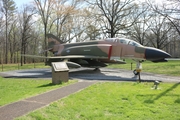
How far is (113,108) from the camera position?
506 centimetres

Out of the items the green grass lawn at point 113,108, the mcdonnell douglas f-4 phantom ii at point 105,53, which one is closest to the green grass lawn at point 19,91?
the green grass lawn at point 113,108

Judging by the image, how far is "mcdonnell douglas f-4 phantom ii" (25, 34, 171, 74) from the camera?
12.4 m

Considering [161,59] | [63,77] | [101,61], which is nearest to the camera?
[63,77]

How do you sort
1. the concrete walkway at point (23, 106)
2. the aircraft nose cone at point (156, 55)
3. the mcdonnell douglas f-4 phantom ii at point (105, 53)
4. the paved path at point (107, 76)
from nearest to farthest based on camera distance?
the concrete walkway at point (23, 106) → the paved path at point (107, 76) → the aircraft nose cone at point (156, 55) → the mcdonnell douglas f-4 phantom ii at point (105, 53)

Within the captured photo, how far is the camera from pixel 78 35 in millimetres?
45000

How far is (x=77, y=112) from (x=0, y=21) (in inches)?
1515

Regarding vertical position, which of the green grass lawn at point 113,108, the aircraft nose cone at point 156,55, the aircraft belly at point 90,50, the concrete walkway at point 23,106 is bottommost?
the green grass lawn at point 113,108

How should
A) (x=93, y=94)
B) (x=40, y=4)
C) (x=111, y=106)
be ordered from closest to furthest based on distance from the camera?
(x=111, y=106), (x=93, y=94), (x=40, y=4)

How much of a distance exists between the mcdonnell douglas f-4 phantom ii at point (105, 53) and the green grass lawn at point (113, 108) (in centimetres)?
524

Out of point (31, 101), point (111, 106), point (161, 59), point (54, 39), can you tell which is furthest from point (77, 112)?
point (54, 39)

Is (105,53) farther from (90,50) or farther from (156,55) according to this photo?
(156,55)

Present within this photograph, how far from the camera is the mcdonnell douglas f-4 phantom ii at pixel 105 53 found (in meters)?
12.4

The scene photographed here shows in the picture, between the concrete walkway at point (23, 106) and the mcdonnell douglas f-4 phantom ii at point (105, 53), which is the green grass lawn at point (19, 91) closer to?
the concrete walkway at point (23, 106)

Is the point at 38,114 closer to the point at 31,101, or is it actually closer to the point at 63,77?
the point at 31,101
